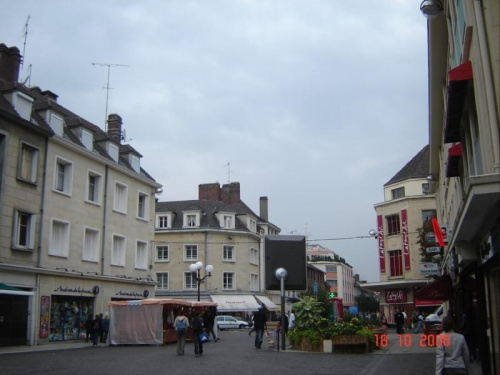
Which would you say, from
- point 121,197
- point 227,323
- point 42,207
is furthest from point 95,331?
point 227,323

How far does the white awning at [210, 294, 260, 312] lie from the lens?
5344 centimetres

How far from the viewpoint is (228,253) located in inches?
2210

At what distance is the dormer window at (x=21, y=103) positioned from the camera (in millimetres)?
25141

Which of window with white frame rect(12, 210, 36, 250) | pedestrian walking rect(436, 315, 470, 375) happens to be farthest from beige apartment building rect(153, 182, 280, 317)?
pedestrian walking rect(436, 315, 470, 375)

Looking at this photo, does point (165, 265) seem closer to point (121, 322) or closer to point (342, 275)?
point (121, 322)

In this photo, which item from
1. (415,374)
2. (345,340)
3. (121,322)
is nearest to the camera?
(415,374)

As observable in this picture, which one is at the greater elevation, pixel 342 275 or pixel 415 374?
pixel 342 275

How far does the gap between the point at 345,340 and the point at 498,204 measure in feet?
40.3

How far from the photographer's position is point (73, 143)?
2838 centimetres

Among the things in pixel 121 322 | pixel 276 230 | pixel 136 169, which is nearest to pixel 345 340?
pixel 121 322

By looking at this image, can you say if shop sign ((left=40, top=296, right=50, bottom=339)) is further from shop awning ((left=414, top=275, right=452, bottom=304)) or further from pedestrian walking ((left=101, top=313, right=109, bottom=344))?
shop awning ((left=414, top=275, right=452, bottom=304))

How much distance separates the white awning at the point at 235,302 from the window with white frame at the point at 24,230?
2961 cm

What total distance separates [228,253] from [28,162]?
32.4m

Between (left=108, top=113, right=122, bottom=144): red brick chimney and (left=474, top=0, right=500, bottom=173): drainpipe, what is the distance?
3187cm
